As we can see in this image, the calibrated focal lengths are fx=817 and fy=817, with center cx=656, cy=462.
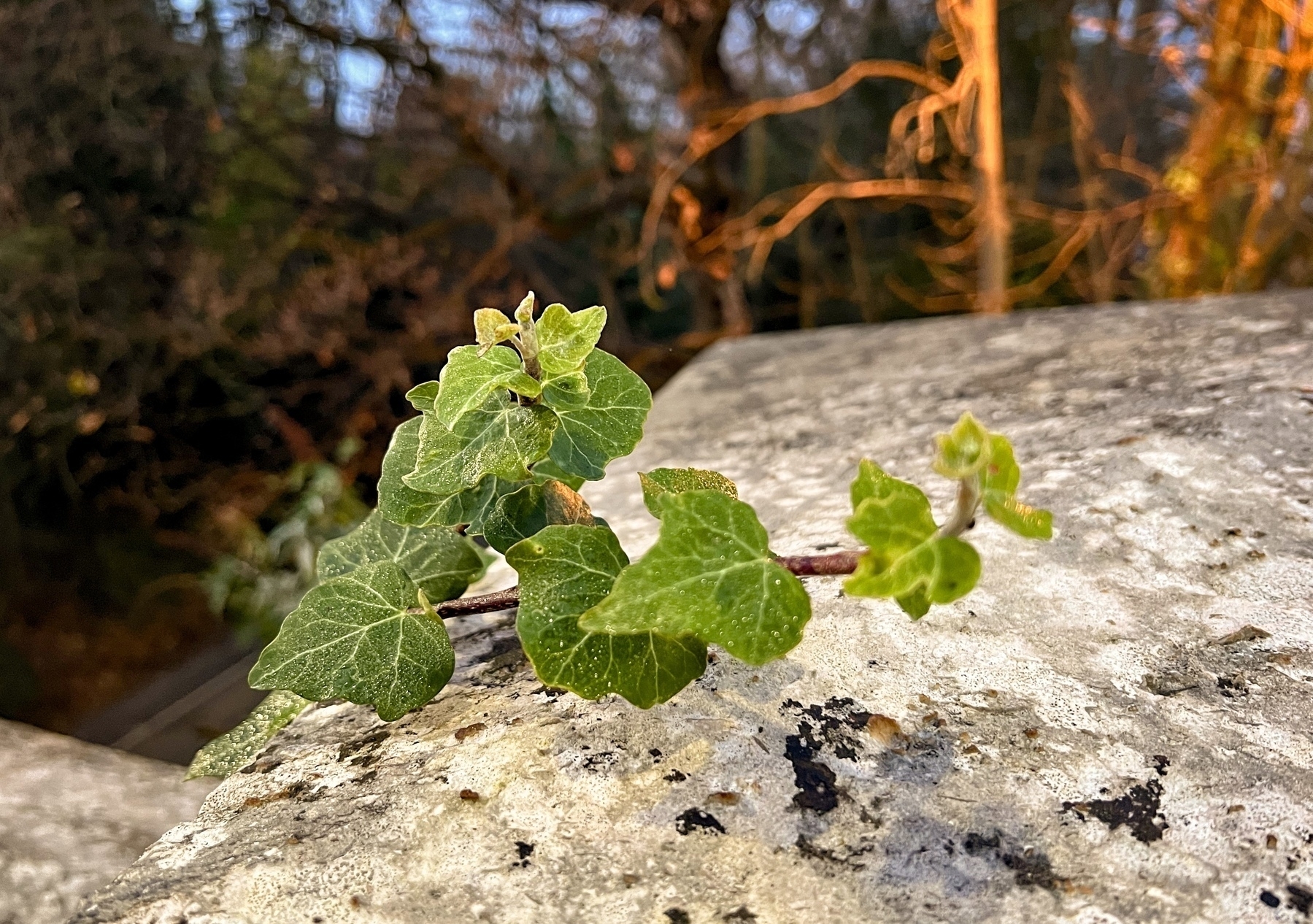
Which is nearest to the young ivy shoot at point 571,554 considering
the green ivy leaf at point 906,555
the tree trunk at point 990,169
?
the green ivy leaf at point 906,555

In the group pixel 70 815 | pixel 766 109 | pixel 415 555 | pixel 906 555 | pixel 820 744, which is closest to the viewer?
pixel 906 555

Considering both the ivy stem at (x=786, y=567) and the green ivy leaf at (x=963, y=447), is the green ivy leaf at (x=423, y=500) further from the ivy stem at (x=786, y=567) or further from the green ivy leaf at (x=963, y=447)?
the green ivy leaf at (x=963, y=447)

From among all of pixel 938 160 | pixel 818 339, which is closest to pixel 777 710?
pixel 818 339

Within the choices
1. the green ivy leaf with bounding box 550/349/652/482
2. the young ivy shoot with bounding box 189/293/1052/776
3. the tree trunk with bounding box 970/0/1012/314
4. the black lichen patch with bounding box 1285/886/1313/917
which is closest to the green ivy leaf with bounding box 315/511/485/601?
the young ivy shoot with bounding box 189/293/1052/776

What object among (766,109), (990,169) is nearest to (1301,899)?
(990,169)

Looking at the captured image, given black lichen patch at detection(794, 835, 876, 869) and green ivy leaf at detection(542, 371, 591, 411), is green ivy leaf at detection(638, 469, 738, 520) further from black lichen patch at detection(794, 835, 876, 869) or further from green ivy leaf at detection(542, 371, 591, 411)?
black lichen patch at detection(794, 835, 876, 869)

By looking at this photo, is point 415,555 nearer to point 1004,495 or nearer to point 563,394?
point 563,394
